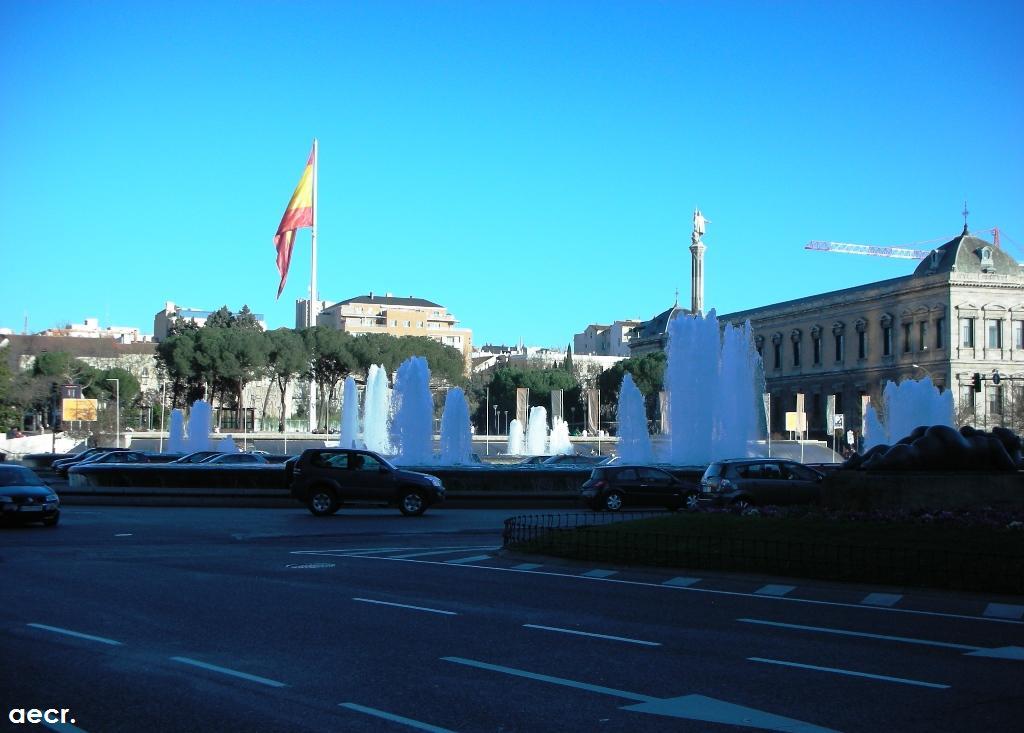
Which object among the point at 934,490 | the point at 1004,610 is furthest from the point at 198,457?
the point at 1004,610

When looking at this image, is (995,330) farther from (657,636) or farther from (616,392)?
(657,636)

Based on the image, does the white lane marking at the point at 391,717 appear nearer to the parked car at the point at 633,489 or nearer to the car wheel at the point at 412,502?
the car wheel at the point at 412,502

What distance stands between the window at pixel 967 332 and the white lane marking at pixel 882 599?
87157mm

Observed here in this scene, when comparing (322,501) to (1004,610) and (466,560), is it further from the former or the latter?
(1004,610)

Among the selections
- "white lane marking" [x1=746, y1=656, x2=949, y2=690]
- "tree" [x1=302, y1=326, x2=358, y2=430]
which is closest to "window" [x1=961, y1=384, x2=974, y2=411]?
"tree" [x1=302, y1=326, x2=358, y2=430]

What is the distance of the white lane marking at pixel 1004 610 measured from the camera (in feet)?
43.7

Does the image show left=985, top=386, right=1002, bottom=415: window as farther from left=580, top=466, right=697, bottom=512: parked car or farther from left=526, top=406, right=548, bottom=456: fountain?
left=580, top=466, right=697, bottom=512: parked car

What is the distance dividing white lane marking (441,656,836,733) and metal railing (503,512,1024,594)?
24.9 feet

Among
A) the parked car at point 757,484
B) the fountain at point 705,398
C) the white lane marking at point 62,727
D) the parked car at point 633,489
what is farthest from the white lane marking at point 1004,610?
the fountain at point 705,398

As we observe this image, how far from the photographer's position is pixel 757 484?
2788 cm

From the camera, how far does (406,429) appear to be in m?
51.7

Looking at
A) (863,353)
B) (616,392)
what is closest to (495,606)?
(863,353)

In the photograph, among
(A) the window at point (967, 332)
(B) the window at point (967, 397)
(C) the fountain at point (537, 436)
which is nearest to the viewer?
(C) the fountain at point (537, 436)

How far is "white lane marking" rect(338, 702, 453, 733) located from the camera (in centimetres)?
775
